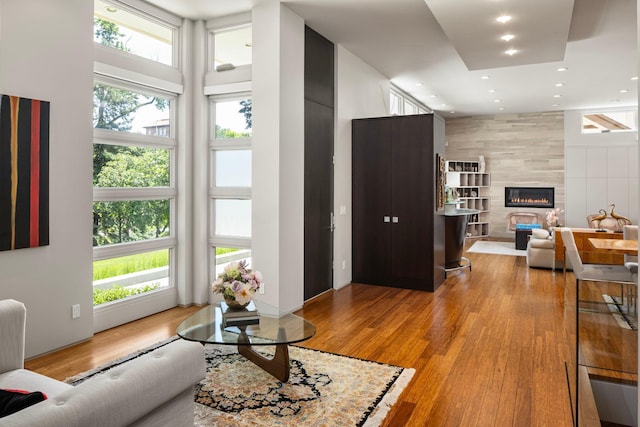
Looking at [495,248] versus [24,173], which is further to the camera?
[495,248]

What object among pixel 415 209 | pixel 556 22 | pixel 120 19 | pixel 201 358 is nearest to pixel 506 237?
pixel 415 209

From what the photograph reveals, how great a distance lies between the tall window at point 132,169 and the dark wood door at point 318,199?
155 cm

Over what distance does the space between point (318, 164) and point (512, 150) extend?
8003 mm

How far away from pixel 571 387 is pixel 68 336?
3904 mm

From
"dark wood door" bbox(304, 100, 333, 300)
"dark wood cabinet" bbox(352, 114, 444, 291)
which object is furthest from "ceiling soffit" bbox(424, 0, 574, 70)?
"dark wood door" bbox(304, 100, 333, 300)

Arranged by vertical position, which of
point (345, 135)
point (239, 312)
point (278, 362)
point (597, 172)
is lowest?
point (278, 362)

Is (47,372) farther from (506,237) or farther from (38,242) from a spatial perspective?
(506,237)

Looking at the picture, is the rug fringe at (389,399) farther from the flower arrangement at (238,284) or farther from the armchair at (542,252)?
the armchair at (542,252)

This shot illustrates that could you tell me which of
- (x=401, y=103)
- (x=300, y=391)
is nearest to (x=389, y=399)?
(x=300, y=391)

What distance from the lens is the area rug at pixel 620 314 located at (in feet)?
6.83

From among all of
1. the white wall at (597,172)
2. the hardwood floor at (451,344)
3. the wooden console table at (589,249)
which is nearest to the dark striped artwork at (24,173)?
the hardwood floor at (451,344)

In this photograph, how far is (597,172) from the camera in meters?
10.8

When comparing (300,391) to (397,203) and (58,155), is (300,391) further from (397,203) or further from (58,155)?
(397,203)

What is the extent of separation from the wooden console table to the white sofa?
13.6ft
